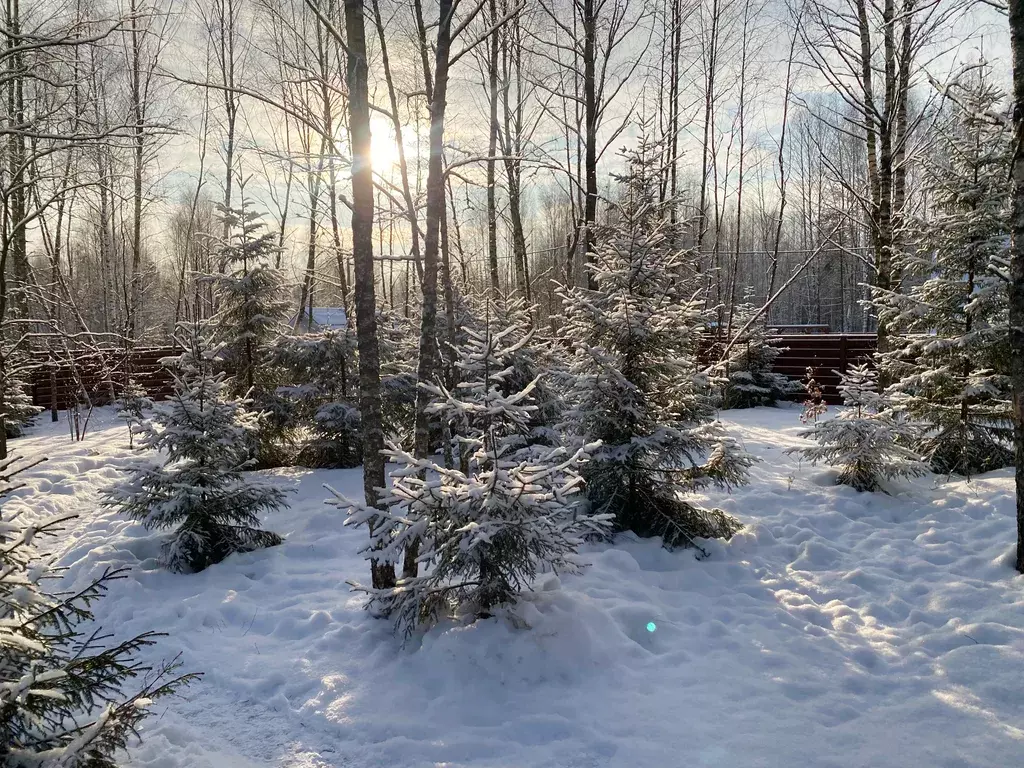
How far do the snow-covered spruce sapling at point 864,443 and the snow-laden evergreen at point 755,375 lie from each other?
7.04 m

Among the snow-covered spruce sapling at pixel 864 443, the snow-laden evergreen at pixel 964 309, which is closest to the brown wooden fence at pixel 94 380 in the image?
the snow-covered spruce sapling at pixel 864 443

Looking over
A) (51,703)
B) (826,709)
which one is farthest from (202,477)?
(826,709)

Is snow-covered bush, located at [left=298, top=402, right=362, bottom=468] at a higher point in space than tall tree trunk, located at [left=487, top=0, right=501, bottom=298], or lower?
lower

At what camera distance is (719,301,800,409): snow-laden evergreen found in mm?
14398

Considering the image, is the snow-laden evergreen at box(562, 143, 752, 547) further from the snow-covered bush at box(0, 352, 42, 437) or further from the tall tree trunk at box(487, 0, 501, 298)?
the snow-covered bush at box(0, 352, 42, 437)

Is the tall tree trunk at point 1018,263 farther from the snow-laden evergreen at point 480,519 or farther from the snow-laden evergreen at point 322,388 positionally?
the snow-laden evergreen at point 322,388

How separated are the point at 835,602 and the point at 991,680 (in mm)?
1173

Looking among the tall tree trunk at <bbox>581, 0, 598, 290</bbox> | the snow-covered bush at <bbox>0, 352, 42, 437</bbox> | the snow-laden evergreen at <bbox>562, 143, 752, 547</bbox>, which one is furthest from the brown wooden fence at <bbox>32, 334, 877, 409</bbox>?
the snow-laden evergreen at <bbox>562, 143, 752, 547</bbox>

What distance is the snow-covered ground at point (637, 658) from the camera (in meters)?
3.04

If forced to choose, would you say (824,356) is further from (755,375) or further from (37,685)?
(37,685)

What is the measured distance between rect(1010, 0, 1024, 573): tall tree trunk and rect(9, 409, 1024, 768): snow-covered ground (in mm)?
746

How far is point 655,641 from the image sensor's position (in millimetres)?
4039

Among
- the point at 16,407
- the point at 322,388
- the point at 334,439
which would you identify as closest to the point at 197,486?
the point at 334,439

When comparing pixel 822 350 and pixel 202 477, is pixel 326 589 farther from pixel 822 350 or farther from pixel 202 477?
pixel 822 350
